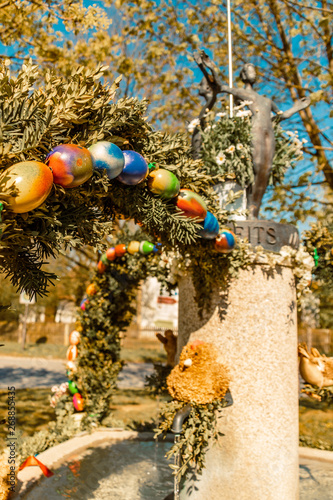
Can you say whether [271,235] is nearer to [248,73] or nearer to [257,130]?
[257,130]

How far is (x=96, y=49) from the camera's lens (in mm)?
7590

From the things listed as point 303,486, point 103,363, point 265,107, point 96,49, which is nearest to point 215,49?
point 96,49

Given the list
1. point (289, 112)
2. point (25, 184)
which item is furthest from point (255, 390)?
point (289, 112)

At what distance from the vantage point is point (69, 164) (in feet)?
5.54

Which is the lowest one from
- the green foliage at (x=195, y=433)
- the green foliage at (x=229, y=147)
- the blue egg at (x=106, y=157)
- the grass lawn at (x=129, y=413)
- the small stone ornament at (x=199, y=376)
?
the grass lawn at (x=129, y=413)

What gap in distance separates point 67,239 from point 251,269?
1.98 metres

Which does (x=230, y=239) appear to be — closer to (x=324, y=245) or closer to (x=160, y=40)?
(x=324, y=245)

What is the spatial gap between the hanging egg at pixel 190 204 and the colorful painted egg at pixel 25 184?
1.13 m

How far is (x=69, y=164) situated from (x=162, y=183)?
2.61 ft

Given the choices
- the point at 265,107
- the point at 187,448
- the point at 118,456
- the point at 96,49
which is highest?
the point at 96,49

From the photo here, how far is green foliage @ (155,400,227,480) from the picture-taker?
2.97 meters

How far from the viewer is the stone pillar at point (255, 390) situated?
3.15 meters

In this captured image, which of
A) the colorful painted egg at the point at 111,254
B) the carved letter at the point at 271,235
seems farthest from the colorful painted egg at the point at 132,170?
the colorful painted egg at the point at 111,254

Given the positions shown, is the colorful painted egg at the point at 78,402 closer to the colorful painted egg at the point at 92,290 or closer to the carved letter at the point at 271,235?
the colorful painted egg at the point at 92,290
